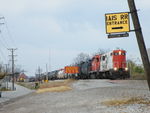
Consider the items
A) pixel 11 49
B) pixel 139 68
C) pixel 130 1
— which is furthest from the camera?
pixel 11 49

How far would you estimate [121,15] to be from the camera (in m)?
10.6

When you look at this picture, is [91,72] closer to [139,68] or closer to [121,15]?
[139,68]

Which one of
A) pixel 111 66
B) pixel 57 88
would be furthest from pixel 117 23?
pixel 111 66

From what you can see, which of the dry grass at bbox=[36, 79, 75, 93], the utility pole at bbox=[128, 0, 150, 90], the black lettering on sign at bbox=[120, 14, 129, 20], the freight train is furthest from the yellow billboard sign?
the freight train

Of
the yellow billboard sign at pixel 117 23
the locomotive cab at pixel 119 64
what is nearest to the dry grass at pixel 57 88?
the locomotive cab at pixel 119 64

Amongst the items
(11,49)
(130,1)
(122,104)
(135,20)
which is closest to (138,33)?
(135,20)

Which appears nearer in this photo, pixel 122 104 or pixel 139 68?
pixel 122 104

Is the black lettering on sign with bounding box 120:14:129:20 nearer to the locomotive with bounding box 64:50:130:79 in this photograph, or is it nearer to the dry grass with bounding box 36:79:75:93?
the dry grass with bounding box 36:79:75:93

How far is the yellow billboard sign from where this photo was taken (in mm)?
10524

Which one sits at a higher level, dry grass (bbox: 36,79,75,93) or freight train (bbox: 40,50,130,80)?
freight train (bbox: 40,50,130,80)

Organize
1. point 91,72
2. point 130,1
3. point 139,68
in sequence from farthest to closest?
1. point 139,68
2. point 91,72
3. point 130,1

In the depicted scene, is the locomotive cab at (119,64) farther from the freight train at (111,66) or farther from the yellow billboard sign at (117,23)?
the yellow billboard sign at (117,23)

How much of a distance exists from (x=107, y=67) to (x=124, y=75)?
8.47 ft

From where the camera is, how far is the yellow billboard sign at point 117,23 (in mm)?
10524
